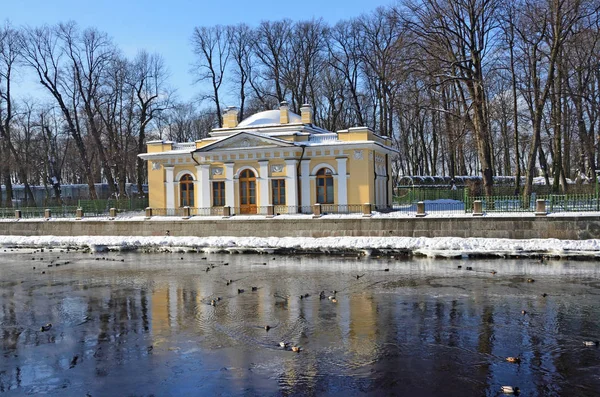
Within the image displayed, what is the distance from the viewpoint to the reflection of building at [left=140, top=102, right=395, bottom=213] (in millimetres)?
30703

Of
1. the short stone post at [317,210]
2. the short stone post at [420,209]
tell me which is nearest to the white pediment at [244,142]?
the short stone post at [317,210]

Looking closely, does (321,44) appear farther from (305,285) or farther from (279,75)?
(305,285)

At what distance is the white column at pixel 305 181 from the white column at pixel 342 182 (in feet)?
5.66

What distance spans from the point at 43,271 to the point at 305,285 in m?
10.6

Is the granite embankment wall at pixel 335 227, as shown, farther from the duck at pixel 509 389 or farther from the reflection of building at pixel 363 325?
the duck at pixel 509 389

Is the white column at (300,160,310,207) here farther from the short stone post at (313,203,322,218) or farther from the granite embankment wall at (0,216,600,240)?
the granite embankment wall at (0,216,600,240)

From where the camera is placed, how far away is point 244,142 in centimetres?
3161

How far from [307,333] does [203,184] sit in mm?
22736

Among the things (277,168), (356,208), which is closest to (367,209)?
(356,208)

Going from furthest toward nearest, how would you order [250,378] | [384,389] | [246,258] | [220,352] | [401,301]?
[246,258], [401,301], [220,352], [250,378], [384,389]

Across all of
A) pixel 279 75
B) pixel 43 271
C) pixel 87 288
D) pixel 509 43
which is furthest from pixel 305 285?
pixel 279 75

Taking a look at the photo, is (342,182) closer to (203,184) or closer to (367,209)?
(367,209)

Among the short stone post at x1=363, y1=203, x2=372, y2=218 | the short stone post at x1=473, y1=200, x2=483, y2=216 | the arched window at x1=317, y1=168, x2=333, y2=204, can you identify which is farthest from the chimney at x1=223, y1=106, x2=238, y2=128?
the short stone post at x1=473, y1=200, x2=483, y2=216

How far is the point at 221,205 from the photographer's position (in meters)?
32.8
